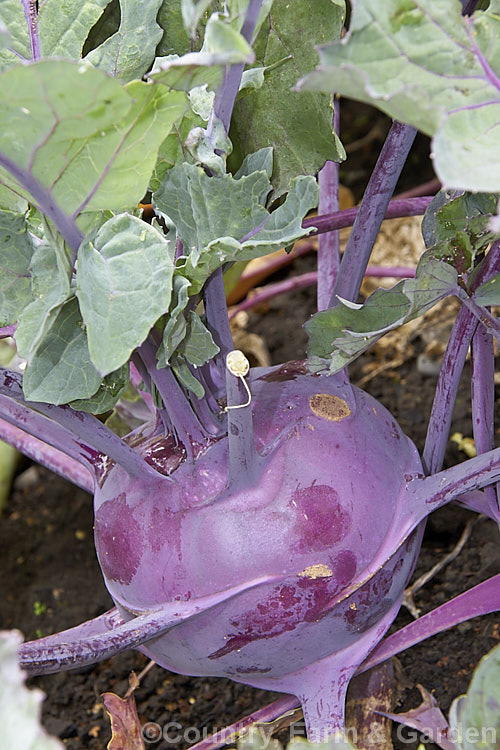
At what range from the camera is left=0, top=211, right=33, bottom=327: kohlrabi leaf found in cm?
67

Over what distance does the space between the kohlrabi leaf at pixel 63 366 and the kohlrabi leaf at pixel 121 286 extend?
76mm

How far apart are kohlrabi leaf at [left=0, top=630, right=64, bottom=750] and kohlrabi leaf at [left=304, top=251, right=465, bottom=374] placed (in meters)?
0.35

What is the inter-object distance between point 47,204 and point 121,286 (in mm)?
90

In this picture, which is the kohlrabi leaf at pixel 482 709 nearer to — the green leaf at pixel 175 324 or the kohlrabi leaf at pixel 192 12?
the green leaf at pixel 175 324

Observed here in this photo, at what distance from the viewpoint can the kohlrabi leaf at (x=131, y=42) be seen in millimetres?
739

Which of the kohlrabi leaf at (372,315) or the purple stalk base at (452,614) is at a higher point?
the kohlrabi leaf at (372,315)

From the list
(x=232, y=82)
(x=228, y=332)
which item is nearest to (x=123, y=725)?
(x=228, y=332)

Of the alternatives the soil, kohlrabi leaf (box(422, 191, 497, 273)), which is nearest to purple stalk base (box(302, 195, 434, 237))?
kohlrabi leaf (box(422, 191, 497, 273))

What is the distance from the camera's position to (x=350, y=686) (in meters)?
0.86

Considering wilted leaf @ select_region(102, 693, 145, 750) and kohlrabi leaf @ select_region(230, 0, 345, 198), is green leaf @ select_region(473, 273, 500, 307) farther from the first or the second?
wilted leaf @ select_region(102, 693, 145, 750)

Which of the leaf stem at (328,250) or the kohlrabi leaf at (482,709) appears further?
the leaf stem at (328,250)

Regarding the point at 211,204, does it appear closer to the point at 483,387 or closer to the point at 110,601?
the point at 483,387

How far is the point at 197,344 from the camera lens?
2.21 ft

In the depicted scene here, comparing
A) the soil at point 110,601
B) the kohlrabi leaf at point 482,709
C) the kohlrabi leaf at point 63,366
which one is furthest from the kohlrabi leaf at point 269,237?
the soil at point 110,601
